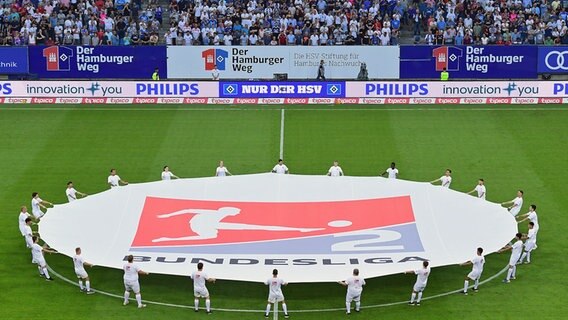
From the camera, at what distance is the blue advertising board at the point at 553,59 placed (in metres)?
60.4

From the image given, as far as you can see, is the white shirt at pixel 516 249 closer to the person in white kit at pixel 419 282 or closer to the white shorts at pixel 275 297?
the person in white kit at pixel 419 282

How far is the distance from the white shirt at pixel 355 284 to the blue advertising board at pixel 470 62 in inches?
1317

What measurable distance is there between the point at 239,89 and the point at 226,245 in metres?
23.0

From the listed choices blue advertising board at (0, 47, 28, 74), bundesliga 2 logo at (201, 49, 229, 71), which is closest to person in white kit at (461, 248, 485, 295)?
bundesliga 2 logo at (201, 49, 229, 71)

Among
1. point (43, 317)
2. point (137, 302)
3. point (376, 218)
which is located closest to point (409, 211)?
point (376, 218)

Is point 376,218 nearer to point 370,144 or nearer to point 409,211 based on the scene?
point 409,211

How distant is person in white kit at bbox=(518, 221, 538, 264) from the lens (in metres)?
33.2

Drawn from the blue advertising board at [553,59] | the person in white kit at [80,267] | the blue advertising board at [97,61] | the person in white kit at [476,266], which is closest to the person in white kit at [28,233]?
the person in white kit at [80,267]

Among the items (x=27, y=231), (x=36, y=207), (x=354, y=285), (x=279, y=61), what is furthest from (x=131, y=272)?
(x=279, y=61)

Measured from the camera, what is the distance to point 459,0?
64.5 m

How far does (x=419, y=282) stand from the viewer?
98.6ft

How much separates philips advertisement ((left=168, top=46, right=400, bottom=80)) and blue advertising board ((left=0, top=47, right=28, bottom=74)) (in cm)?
827

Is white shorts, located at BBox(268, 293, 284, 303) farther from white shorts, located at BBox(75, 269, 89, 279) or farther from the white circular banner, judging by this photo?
white shorts, located at BBox(75, 269, 89, 279)

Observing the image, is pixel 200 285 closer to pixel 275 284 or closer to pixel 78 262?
pixel 275 284
